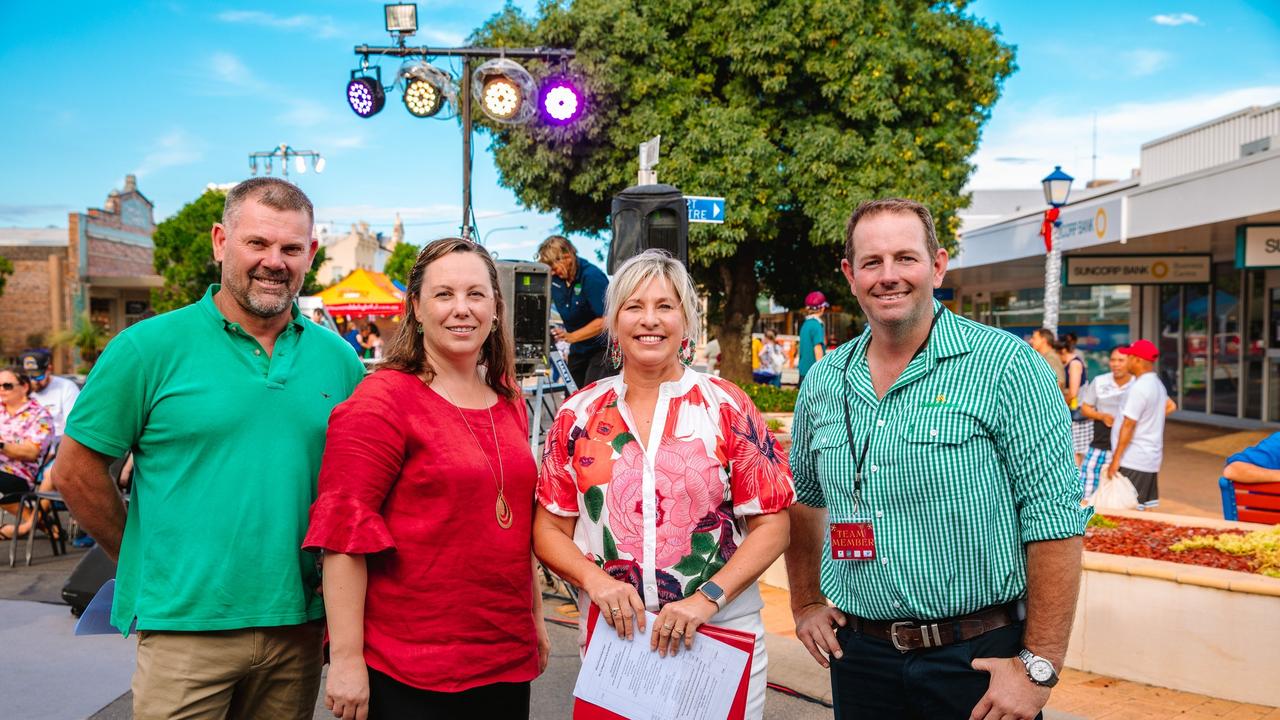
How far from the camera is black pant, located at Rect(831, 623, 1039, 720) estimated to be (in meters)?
2.11

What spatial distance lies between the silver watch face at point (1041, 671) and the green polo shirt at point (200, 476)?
1.78 metres

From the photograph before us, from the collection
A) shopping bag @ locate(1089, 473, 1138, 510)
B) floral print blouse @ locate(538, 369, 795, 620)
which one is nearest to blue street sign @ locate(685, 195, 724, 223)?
shopping bag @ locate(1089, 473, 1138, 510)

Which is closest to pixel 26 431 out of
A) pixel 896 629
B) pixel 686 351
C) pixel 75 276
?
pixel 686 351

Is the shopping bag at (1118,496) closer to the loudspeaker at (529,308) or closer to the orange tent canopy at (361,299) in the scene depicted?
the loudspeaker at (529,308)

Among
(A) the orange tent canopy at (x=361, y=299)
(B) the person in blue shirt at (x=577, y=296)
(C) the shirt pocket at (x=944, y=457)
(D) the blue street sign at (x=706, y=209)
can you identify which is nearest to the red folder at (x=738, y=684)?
(C) the shirt pocket at (x=944, y=457)

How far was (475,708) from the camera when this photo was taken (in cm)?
219

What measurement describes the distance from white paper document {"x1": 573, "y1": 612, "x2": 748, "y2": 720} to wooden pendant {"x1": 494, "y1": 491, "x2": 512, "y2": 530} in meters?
0.39

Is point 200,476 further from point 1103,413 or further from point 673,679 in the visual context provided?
point 1103,413

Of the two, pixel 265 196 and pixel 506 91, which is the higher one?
pixel 506 91

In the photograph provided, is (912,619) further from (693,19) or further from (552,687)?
(693,19)

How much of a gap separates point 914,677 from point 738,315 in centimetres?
1595

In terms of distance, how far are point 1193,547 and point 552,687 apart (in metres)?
3.67

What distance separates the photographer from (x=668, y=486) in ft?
7.26

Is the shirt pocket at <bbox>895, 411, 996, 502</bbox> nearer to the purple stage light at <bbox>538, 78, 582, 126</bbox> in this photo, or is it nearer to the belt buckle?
the belt buckle
